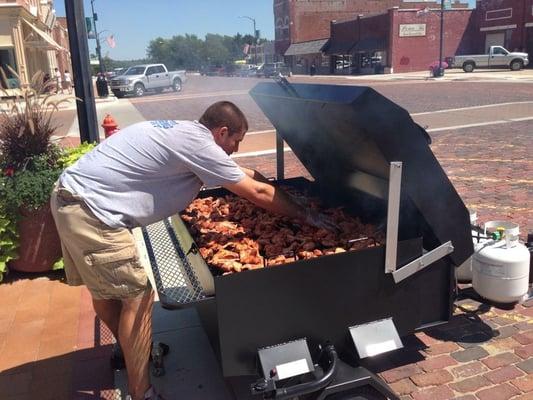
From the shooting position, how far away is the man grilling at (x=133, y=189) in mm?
2209

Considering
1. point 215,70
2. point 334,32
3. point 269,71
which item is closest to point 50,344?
point 269,71

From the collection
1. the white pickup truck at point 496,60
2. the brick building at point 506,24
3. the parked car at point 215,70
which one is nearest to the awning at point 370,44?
the brick building at point 506,24

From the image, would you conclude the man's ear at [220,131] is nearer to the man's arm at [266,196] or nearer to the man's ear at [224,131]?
the man's ear at [224,131]

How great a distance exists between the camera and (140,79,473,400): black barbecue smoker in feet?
6.97

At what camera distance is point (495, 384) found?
275cm

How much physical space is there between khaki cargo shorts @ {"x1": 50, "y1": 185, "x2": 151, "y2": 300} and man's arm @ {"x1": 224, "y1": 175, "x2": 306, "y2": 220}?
1.80 ft

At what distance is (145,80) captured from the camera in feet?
89.9

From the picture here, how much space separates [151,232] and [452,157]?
20.6 ft

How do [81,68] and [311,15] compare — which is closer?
[81,68]

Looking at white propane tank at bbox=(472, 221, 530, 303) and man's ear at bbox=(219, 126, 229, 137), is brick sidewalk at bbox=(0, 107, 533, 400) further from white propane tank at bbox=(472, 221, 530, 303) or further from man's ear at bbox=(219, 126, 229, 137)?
man's ear at bbox=(219, 126, 229, 137)

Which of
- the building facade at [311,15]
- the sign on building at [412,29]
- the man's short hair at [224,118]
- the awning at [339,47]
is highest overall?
the building facade at [311,15]

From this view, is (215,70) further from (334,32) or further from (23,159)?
(334,32)

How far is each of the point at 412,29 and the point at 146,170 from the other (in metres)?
47.3

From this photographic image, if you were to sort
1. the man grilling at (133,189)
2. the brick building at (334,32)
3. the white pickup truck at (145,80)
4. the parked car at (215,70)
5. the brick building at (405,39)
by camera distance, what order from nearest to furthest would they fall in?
the man grilling at (133,189)
the parked car at (215,70)
the white pickup truck at (145,80)
the brick building at (405,39)
the brick building at (334,32)
